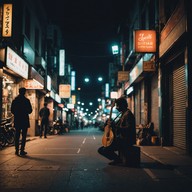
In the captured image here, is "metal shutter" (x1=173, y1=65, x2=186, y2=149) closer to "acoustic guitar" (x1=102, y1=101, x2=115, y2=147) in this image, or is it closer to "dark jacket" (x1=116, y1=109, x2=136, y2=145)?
"dark jacket" (x1=116, y1=109, x2=136, y2=145)

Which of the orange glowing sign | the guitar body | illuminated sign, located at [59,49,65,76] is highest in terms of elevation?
illuminated sign, located at [59,49,65,76]

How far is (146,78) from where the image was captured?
20656mm

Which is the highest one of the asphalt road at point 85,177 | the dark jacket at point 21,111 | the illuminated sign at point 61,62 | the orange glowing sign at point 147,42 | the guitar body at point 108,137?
the illuminated sign at point 61,62

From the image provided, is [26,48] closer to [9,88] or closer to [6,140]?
[9,88]

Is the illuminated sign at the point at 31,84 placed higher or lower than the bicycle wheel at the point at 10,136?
higher

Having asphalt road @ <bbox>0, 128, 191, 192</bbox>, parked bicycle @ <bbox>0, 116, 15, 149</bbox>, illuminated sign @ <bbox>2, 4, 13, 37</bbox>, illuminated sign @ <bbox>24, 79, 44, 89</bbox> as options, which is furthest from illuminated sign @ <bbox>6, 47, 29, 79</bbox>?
asphalt road @ <bbox>0, 128, 191, 192</bbox>

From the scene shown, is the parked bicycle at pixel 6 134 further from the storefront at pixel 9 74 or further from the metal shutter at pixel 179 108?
the metal shutter at pixel 179 108

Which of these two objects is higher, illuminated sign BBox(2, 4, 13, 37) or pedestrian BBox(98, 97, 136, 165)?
illuminated sign BBox(2, 4, 13, 37)

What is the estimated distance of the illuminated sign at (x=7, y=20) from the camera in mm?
15922

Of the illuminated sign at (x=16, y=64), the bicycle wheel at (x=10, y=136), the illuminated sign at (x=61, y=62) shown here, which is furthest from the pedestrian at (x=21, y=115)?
the illuminated sign at (x=61, y=62)

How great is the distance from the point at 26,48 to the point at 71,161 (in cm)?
1476

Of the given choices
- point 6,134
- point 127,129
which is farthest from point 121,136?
point 6,134

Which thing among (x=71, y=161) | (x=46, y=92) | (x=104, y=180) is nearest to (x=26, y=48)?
(x=46, y=92)

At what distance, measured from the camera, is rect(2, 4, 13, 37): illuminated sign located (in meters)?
15.9
